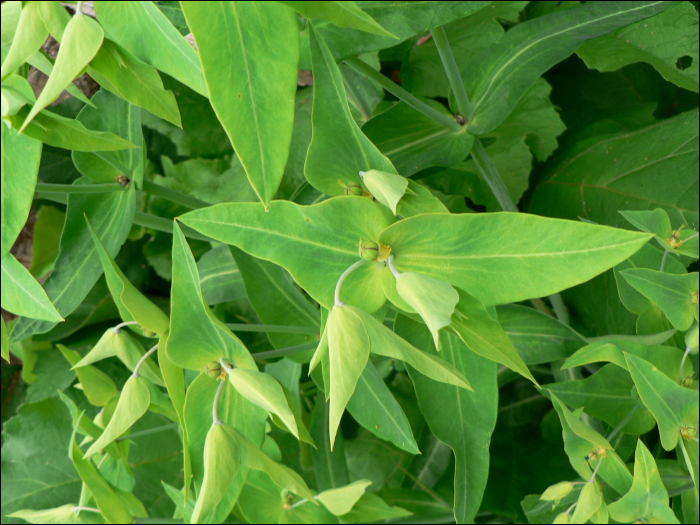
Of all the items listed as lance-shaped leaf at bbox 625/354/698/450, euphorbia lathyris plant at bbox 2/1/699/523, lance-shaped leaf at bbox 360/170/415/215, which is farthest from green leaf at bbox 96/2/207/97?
lance-shaped leaf at bbox 625/354/698/450

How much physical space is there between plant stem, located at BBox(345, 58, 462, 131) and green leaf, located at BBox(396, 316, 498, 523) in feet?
0.61

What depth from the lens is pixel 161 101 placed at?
351 millimetres

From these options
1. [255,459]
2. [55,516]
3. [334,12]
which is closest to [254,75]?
[334,12]

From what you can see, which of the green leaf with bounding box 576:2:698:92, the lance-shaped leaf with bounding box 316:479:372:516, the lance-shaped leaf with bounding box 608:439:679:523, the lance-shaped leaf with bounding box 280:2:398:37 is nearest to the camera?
the lance-shaped leaf with bounding box 280:2:398:37

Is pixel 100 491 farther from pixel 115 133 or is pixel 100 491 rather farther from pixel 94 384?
pixel 115 133

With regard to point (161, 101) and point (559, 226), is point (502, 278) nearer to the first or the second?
point (559, 226)

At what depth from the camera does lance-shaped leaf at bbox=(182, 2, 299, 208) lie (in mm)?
231

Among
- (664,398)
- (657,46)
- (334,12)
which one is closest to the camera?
(334,12)

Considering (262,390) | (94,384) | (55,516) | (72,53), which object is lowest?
(55,516)

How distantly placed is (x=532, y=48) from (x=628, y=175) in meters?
0.33

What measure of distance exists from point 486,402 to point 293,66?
302 mm

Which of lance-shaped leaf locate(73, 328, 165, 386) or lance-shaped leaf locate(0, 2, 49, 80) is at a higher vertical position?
lance-shaped leaf locate(0, 2, 49, 80)

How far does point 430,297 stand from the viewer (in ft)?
0.93

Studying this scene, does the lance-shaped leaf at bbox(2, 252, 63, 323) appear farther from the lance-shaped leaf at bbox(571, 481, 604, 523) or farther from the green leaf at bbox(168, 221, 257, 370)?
the lance-shaped leaf at bbox(571, 481, 604, 523)
